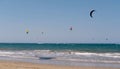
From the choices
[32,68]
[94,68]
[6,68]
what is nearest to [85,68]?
[94,68]

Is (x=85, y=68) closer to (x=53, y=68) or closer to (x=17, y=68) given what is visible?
(x=53, y=68)

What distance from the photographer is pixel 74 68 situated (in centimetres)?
1947

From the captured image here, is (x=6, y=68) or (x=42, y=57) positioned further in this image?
(x=42, y=57)

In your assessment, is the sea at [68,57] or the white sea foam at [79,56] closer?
the sea at [68,57]

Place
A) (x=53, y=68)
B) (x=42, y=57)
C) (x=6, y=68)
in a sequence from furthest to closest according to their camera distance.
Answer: (x=42, y=57) → (x=53, y=68) → (x=6, y=68)

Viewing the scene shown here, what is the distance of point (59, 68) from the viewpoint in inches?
758

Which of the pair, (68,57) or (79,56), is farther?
(79,56)

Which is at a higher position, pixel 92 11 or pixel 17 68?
pixel 92 11

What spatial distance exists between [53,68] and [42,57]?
11554 millimetres

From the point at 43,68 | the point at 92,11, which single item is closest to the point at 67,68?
the point at 43,68

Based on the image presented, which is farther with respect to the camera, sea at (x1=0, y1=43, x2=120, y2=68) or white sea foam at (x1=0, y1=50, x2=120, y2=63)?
white sea foam at (x1=0, y1=50, x2=120, y2=63)

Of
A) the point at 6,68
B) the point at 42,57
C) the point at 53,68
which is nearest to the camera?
the point at 6,68

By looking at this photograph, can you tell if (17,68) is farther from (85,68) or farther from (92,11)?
(92,11)

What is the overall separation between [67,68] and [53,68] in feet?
3.14
